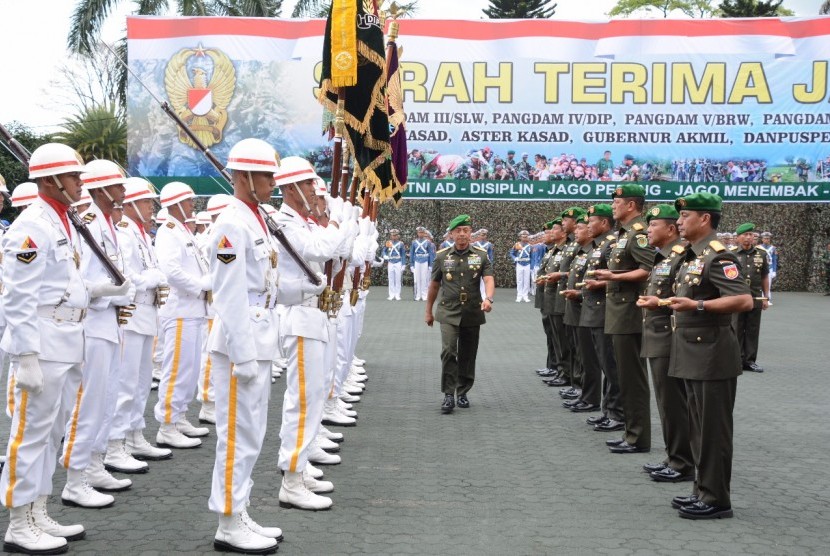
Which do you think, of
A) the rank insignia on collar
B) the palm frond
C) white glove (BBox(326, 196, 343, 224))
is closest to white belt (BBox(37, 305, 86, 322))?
the rank insignia on collar

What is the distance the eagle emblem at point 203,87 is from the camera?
23078 millimetres

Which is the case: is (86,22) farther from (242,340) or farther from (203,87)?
(242,340)

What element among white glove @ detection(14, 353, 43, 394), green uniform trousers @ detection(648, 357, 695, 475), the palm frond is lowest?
green uniform trousers @ detection(648, 357, 695, 475)

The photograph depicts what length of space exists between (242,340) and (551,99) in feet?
65.6

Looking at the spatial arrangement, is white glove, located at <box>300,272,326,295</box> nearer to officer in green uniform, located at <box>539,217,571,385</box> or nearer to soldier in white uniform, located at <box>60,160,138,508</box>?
soldier in white uniform, located at <box>60,160,138,508</box>

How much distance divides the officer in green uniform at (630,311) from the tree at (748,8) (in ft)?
128

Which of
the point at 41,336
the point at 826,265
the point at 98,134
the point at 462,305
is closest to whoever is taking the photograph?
the point at 41,336

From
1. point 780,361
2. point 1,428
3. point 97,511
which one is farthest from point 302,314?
point 780,361

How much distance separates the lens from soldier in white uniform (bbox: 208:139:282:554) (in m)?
4.64

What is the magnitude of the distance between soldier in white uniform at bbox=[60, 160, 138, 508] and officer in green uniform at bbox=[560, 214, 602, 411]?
4896 mm

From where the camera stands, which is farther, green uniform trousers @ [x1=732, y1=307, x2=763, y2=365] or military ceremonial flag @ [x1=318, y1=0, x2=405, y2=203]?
green uniform trousers @ [x1=732, y1=307, x2=763, y2=365]

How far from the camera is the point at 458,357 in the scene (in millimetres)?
9664

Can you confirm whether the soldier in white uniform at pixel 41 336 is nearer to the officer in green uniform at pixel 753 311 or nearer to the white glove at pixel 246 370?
the white glove at pixel 246 370

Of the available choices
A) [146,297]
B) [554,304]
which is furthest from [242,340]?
[554,304]
